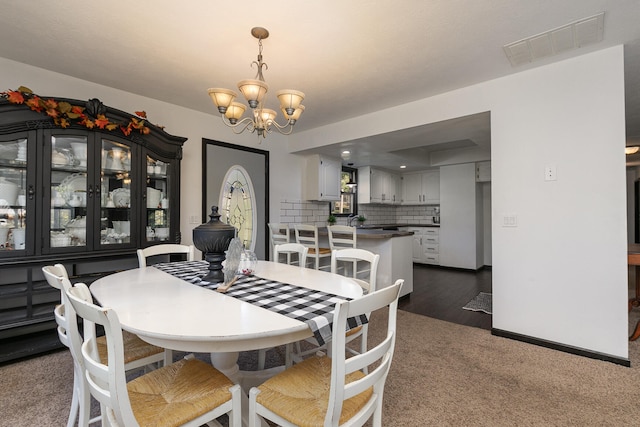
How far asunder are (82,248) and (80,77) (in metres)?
1.63

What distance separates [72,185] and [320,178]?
3.19 metres

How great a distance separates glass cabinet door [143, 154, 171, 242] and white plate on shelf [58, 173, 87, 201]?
506 mm

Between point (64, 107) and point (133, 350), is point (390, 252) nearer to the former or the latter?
point (133, 350)

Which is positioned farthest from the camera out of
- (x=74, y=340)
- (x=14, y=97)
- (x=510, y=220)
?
(x=510, y=220)

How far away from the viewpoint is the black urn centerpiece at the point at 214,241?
A: 1.65m

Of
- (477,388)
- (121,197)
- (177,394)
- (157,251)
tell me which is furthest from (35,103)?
(477,388)

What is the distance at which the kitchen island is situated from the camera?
138 inches

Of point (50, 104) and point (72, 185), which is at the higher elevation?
point (50, 104)

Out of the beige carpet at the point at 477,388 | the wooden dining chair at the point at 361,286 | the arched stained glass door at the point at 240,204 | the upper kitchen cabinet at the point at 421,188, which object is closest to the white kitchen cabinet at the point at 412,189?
the upper kitchen cabinet at the point at 421,188

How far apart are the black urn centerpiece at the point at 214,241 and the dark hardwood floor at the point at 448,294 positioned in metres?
2.46

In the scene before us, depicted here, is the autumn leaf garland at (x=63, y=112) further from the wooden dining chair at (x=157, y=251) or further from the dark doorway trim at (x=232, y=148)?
the wooden dining chair at (x=157, y=251)

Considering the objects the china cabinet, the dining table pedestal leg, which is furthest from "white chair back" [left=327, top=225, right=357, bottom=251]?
the china cabinet

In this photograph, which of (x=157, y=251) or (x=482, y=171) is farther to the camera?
(x=482, y=171)

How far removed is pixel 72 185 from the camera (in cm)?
248
